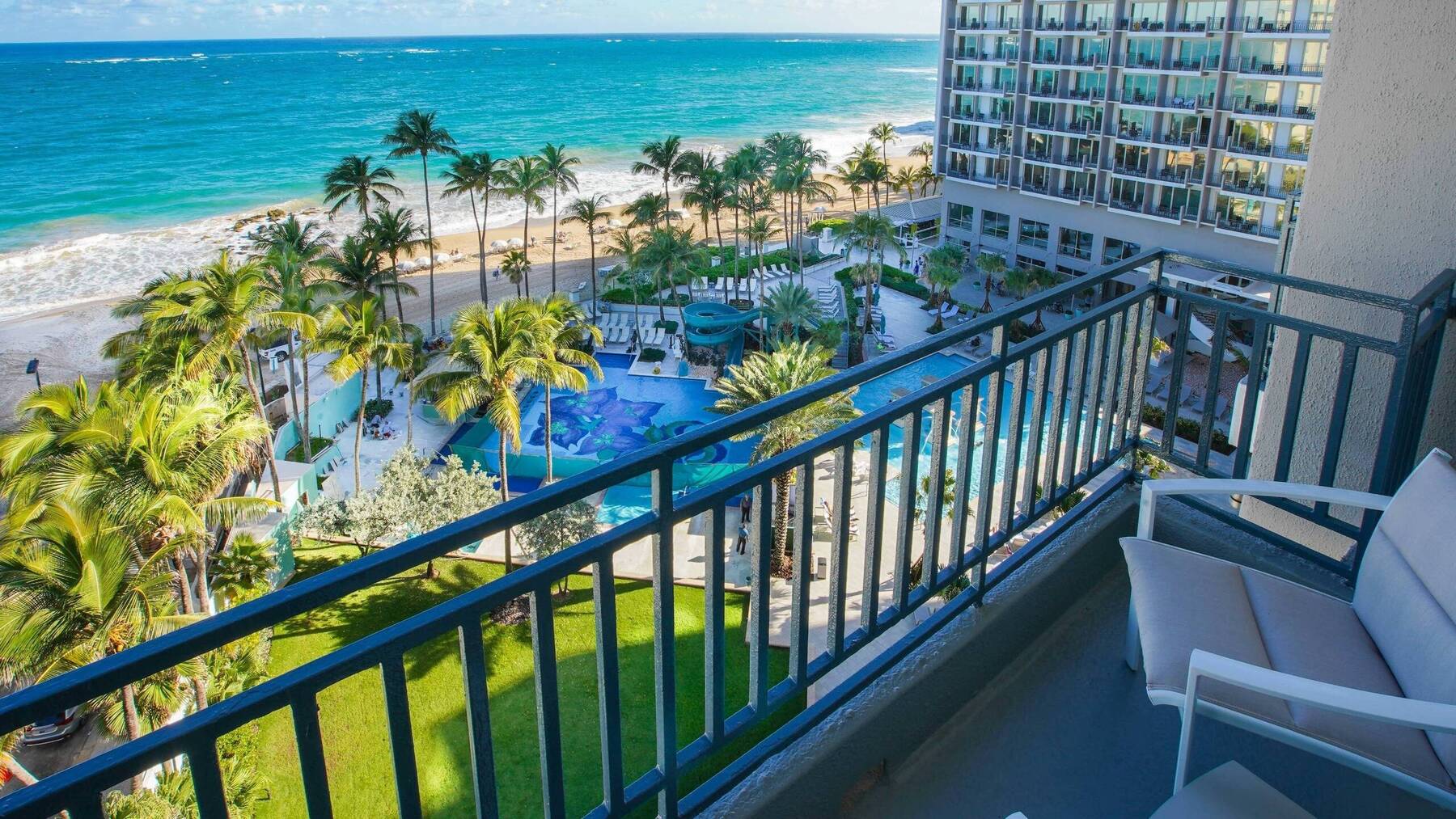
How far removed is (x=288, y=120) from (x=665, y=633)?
9050cm

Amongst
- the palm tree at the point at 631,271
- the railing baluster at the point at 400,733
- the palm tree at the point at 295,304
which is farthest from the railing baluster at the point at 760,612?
the palm tree at the point at 631,271

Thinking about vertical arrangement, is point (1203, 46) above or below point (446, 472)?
above

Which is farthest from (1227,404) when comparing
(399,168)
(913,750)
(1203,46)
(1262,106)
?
(399,168)

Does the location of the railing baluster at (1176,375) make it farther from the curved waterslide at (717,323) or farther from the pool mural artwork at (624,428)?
the curved waterslide at (717,323)

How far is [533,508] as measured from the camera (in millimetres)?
1368

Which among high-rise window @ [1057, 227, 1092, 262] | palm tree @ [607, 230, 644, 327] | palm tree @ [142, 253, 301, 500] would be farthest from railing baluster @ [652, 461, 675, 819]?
high-rise window @ [1057, 227, 1092, 262]

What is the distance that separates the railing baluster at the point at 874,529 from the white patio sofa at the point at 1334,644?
57 cm

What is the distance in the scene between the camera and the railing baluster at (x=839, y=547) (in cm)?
196

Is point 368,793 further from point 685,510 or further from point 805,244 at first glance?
point 805,244

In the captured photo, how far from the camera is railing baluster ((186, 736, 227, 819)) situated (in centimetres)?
107

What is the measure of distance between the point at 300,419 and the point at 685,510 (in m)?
26.0

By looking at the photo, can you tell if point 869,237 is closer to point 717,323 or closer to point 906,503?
point 717,323

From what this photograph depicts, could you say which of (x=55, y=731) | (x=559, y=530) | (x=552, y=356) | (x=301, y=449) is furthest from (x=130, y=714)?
(x=301, y=449)

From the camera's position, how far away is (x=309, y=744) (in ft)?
3.90
